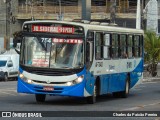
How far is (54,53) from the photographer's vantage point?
2094 centimetres

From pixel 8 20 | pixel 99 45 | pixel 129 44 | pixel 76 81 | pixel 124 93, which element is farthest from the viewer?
pixel 8 20

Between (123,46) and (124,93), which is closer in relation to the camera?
(123,46)

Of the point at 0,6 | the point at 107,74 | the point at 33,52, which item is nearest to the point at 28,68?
the point at 33,52

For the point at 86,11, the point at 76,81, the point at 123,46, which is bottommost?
the point at 76,81

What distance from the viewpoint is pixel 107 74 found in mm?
23812

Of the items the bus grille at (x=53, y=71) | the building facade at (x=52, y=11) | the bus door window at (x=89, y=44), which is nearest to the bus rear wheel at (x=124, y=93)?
the bus door window at (x=89, y=44)

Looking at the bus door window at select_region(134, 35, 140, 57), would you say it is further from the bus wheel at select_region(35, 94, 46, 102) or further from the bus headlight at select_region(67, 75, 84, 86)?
the bus headlight at select_region(67, 75, 84, 86)

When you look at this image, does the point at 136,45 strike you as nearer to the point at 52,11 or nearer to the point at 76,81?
the point at 76,81

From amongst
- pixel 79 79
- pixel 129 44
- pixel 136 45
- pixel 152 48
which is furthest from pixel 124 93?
pixel 152 48

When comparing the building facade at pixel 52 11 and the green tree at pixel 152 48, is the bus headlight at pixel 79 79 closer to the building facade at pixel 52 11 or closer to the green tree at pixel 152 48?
the green tree at pixel 152 48

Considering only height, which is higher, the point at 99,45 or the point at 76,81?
the point at 99,45

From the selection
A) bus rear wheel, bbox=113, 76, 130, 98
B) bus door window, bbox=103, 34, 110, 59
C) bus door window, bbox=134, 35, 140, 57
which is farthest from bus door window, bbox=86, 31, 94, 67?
bus door window, bbox=134, 35, 140, 57

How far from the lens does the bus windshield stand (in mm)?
20891

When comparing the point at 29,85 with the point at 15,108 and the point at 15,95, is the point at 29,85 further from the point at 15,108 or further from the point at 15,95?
the point at 15,95
